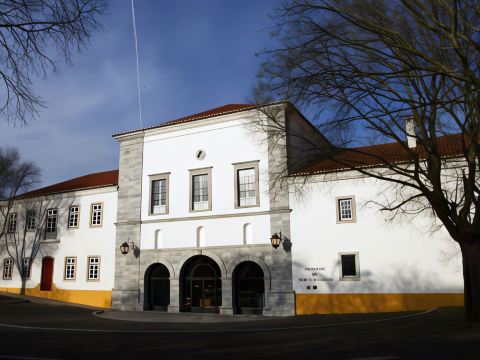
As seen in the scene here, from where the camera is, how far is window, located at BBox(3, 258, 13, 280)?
1195 inches

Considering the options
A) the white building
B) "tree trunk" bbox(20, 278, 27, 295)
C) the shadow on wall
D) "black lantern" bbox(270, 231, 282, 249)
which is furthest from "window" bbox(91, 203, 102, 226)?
the shadow on wall

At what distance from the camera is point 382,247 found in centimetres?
1955

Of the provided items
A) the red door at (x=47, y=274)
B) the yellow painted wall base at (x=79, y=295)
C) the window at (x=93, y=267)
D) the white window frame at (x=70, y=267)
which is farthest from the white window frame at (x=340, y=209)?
the red door at (x=47, y=274)

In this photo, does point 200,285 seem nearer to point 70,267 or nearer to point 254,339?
point 70,267

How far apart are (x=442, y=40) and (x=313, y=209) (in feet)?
38.1

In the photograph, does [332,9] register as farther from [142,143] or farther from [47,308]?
[47,308]

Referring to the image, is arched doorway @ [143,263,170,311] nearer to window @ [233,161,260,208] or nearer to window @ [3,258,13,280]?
window @ [233,161,260,208]

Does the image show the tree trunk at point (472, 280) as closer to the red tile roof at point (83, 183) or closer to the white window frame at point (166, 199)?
the white window frame at point (166, 199)

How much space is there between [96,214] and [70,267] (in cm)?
370

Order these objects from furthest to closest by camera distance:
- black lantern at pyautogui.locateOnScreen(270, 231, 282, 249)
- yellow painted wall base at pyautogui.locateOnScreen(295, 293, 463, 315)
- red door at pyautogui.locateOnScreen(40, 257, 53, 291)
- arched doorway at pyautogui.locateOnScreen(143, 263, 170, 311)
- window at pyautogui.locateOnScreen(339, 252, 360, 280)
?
red door at pyautogui.locateOnScreen(40, 257, 53, 291) → arched doorway at pyautogui.locateOnScreen(143, 263, 170, 311) → black lantern at pyautogui.locateOnScreen(270, 231, 282, 249) → window at pyautogui.locateOnScreen(339, 252, 360, 280) → yellow painted wall base at pyautogui.locateOnScreen(295, 293, 463, 315)

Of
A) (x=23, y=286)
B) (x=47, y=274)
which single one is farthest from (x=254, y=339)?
(x=23, y=286)

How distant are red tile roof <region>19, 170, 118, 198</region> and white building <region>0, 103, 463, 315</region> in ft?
Answer: 1.80

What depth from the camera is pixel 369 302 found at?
63.7 feet

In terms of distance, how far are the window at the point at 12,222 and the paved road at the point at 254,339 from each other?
14031 mm
